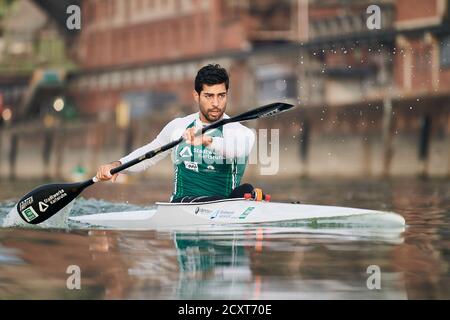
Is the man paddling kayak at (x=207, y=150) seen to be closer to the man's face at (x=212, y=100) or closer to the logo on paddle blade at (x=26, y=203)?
the man's face at (x=212, y=100)

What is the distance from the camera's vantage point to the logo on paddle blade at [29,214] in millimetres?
19516

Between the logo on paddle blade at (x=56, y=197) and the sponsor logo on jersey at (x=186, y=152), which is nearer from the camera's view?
the sponsor logo on jersey at (x=186, y=152)

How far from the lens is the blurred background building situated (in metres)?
48.1

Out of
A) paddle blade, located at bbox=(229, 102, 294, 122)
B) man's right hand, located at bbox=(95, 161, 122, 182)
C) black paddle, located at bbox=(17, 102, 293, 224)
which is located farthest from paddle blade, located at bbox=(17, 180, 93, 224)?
paddle blade, located at bbox=(229, 102, 294, 122)

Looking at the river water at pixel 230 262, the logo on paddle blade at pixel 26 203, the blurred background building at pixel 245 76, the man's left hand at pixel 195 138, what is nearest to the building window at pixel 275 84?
the blurred background building at pixel 245 76

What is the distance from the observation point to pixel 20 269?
545 inches

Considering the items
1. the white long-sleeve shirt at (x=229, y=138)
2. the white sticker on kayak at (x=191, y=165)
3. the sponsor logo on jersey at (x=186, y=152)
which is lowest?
the white sticker on kayak at (x=191, y=165)

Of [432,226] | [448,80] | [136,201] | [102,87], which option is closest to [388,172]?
[448,80]

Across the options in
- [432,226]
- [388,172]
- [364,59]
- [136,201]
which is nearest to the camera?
[432,226]

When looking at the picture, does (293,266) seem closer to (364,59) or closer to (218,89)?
(218,89)

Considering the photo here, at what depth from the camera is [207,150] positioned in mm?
17312

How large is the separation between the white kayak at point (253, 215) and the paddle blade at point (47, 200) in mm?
1572

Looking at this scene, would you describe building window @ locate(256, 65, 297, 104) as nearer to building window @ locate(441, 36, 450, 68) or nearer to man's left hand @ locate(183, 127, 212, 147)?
building window @ locate(441, 36, 450, 68)

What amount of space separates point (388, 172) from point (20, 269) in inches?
1323
